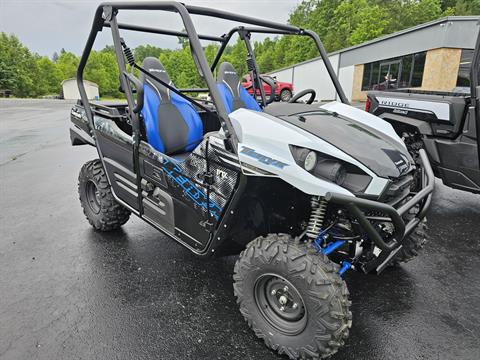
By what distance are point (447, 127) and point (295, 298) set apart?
3.01 meters

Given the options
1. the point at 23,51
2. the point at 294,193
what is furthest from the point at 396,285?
the point at 23,51

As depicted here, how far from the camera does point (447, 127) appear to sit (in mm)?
3785

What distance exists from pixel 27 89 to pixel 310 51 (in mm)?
47626

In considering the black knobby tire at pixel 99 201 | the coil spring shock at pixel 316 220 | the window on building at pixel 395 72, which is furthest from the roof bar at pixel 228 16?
the window on building at pixel 395 72

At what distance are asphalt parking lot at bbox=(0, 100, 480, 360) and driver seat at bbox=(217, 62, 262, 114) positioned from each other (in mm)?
1454

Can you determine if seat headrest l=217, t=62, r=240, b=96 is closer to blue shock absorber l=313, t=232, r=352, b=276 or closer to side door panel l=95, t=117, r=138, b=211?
side door panel l=95, t=117, r=138, b=211

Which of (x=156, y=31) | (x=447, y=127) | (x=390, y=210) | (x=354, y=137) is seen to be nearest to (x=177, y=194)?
(x=354, y=137)

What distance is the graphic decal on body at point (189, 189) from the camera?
2049 mm

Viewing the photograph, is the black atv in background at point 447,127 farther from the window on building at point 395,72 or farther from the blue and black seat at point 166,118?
the window on building at point 395,72

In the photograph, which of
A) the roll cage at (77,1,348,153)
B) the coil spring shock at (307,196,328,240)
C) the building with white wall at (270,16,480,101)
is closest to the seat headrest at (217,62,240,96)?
the roll cage at (77,1,348,153)

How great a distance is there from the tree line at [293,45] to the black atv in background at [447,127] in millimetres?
16984

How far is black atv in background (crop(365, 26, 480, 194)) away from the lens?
352 cm

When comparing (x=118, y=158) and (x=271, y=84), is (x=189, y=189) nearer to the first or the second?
(x=118, y=158)

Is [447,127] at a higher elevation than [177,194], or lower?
lower
